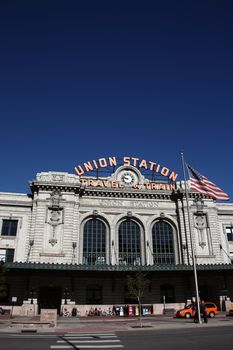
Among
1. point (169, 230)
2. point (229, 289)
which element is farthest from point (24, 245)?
point (229, 289)

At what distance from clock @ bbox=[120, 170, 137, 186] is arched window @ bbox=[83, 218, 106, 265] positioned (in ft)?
27.7

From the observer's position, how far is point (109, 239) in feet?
152

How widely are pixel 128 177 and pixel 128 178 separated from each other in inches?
7.2

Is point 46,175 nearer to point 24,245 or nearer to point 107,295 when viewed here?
point 24,245

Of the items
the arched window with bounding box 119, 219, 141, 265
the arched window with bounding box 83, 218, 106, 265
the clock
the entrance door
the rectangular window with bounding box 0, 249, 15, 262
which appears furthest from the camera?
the clock

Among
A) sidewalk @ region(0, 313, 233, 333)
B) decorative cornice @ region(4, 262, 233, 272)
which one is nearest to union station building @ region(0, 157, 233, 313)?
decorative cornice @ region(4, 262, 233, 272)

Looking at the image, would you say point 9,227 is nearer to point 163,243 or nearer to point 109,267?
point 109,267

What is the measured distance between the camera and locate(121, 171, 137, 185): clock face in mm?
51438

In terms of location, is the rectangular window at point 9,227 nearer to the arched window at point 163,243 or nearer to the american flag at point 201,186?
the arched window at point 163,243

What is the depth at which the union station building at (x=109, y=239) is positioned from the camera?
40.6 meters

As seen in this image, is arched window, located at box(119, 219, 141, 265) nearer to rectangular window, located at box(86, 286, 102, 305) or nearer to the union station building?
the union station building

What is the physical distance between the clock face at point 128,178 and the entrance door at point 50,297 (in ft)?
66.0

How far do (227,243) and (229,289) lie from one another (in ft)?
24.8

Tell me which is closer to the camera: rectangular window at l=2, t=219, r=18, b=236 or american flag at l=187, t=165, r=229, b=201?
american flag at l=187, t=165, r=229, b=201
